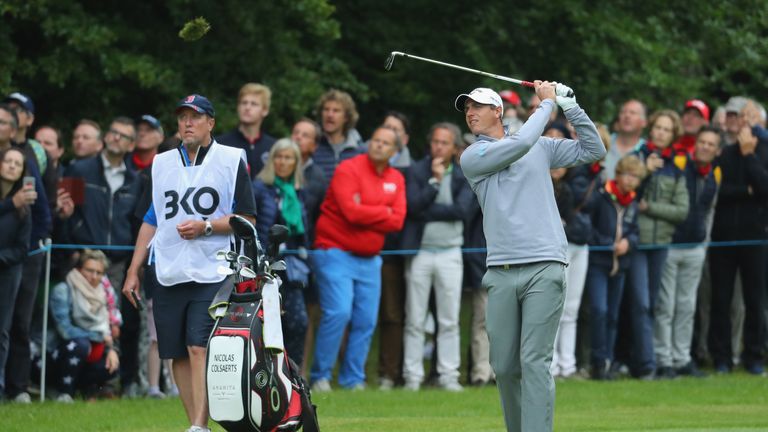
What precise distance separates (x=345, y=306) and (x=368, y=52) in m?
7.33

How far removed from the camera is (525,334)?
989 cm

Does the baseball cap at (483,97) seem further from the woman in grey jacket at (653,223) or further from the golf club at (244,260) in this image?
the woman in grey jacket at (653,223)

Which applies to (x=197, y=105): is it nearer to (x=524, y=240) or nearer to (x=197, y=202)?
(x=197, y=202)

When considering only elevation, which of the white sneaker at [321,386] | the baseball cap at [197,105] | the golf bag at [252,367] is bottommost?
the white sneaker at [321,386]

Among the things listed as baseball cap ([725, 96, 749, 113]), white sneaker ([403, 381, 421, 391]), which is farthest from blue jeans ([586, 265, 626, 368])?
baseball cap ([725, 96, 749, 113])

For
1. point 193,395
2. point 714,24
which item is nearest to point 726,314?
point 714,24

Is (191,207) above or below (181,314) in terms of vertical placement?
above

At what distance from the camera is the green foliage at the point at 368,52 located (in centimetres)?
1877

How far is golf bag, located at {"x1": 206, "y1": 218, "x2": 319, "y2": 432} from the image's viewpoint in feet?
33.1

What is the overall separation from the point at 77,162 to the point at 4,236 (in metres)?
1.68

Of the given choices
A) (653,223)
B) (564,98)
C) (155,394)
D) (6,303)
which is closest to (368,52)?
(653,223)

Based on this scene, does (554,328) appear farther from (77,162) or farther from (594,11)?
(594,11)

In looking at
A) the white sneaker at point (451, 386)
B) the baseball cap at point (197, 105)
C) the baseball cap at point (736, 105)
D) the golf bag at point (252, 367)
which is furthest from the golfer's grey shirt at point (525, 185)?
the baseball cap at point (736, 105)

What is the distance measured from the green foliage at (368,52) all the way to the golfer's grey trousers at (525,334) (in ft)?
30.1
